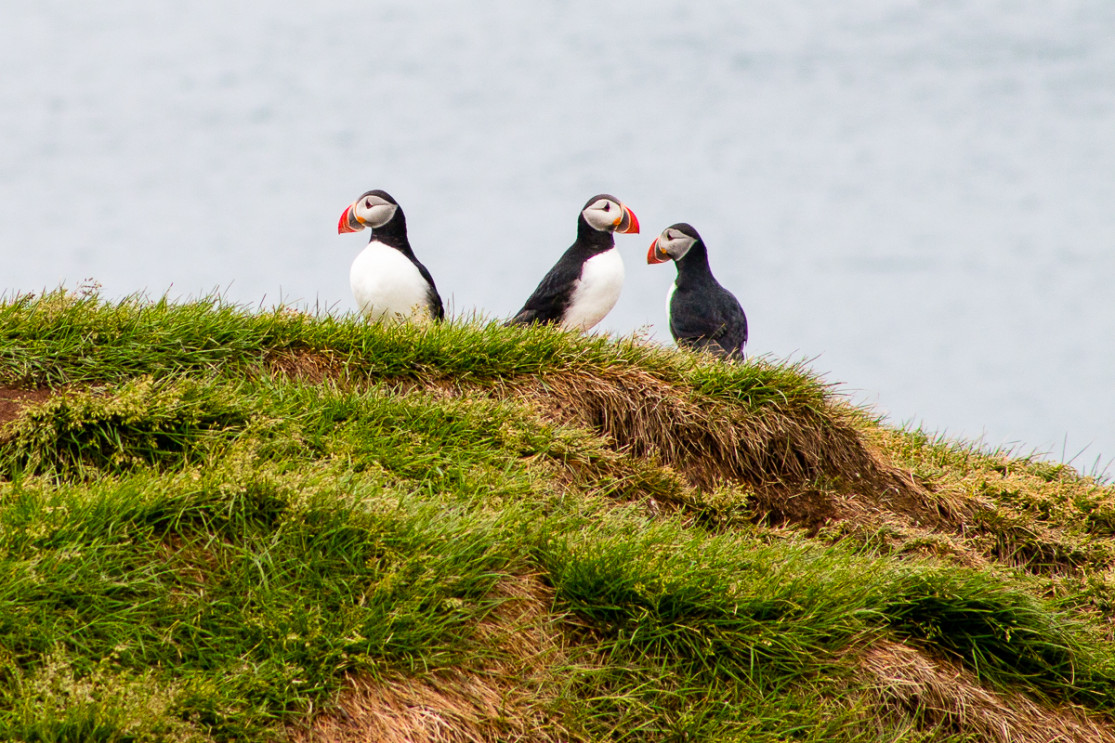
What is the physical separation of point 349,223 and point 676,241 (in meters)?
2.62

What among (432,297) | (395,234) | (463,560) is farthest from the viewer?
(395,234)

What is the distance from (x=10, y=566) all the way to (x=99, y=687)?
606mm

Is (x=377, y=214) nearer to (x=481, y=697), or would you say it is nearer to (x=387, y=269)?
(x=387, y=269)

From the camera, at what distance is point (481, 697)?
12.6 ft

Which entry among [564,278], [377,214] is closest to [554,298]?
[564,278]

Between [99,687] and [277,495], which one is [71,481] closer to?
[277,495]

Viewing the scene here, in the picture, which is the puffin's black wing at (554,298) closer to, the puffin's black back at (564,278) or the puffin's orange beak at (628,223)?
the puffin's black back at (564,278)

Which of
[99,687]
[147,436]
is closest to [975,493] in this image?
[147,436]

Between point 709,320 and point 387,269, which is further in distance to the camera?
point 709,320

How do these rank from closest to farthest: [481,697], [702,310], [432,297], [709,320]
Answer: [481,697] < [432,297] < [709,320] < [702,310]

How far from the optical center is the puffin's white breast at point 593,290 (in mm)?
8292

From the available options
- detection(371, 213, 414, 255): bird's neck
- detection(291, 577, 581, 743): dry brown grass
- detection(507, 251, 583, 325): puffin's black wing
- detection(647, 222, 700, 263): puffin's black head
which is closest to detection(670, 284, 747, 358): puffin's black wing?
detection(647, 222, 700, 263): puffin's black head

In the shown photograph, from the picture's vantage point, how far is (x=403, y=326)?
6281 mm

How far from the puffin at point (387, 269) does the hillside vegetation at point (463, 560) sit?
1571mm
